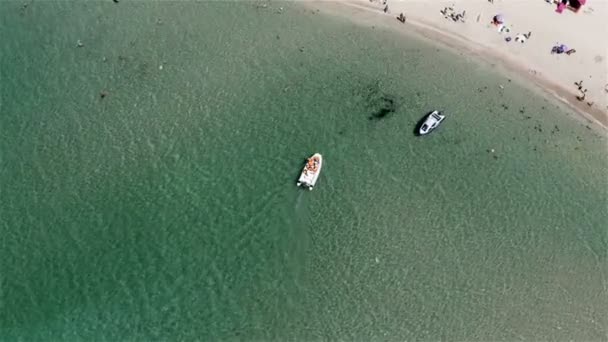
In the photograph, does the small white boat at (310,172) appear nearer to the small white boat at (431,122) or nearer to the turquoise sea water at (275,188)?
the turquoise sea water at (275,188)

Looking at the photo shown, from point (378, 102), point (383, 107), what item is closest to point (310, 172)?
point (383, 107)

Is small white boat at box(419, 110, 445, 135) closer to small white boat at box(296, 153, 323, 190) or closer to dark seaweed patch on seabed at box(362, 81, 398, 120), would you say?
dark seaweed patch on seabed at box(362, 81, 398, 120)

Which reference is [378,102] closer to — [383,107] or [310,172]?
[383,107]

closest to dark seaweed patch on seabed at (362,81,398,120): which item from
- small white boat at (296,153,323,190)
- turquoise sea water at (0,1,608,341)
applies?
turquoise sea water at (0,1,608,341)

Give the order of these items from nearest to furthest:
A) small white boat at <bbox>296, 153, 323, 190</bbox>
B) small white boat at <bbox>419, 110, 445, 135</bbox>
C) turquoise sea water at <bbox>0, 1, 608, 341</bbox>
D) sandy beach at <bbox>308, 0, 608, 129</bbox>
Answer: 1. turquoise sea water at <bbox>0, 1, 608, 341</bbox>
2. small white boat at <bbox>296, 153, 323, 190</bbox>
3. small white boat at <bbox>419, 110, 445, 135</bbox>
4. sandy beach at <bbox>308, 0, 608, 129</bbox>

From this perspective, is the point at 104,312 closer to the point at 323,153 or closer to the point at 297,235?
the point at 297,235

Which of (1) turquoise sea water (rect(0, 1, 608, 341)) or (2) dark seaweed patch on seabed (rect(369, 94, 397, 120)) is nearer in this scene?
(1) turquoise sea water (rect(0, 1, 608, 341))

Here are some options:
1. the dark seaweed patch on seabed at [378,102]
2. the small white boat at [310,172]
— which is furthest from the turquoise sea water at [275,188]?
the small white boat at [310,172]
